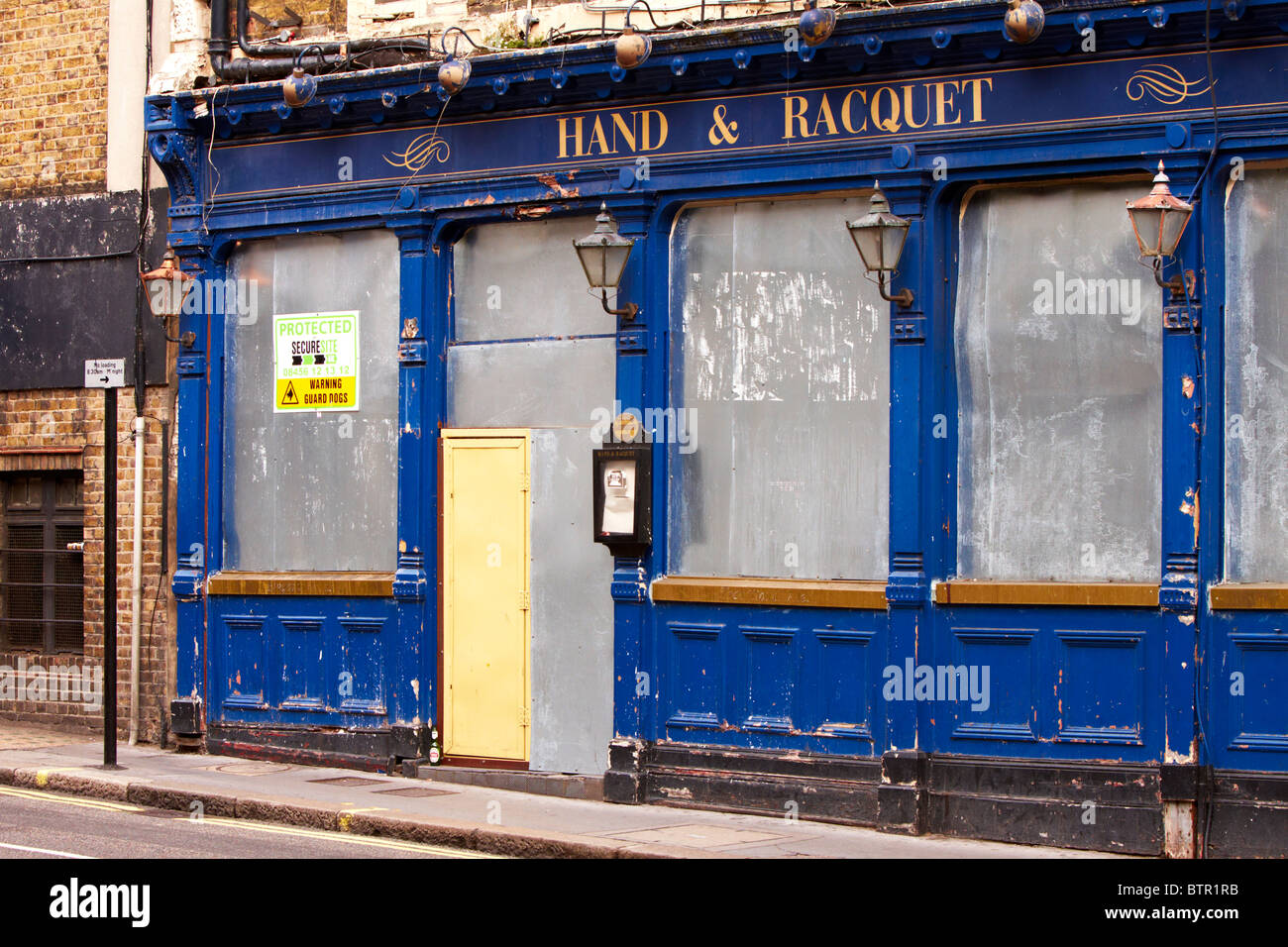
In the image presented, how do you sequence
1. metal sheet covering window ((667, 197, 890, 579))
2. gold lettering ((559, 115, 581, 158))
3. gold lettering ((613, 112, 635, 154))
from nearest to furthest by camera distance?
metal sheet covering window ((667, 197, 890, 579)), gold lettering ((613, 112, 635, 154)), gold lettering ((559, 115, 581, 158))

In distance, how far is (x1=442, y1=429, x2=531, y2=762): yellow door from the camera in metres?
12.7

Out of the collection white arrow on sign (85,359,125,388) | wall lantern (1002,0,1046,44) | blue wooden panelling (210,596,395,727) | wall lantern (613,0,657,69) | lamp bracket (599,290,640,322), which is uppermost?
wall lantern (613,0,657,69)

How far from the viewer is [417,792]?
12172 mm

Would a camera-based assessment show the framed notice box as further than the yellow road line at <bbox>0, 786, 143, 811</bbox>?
Yes

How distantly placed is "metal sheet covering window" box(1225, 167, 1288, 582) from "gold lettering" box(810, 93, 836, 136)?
2.62 metres

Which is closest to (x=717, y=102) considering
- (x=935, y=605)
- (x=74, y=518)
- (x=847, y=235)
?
(x=847, y=235)

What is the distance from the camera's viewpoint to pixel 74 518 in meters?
15.0

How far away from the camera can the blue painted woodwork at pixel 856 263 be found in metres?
10.4

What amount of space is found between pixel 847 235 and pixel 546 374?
251 centimetres

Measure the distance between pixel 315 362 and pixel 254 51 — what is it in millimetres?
2564

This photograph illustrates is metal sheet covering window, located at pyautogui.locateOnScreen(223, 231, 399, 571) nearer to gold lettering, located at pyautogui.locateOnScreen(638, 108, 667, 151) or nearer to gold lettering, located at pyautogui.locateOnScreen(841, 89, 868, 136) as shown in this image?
gold lettering, located at pyautogui.locateOnScreen(638, 108, 667, 151)

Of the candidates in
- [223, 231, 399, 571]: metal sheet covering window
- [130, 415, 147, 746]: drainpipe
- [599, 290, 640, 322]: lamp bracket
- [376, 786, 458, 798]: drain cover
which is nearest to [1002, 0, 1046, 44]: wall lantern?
[599, 290, 640, 322]: lamp bracket

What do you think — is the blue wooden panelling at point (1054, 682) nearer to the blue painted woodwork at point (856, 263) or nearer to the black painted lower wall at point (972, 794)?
the blue painted woodwork at point (856, 263)

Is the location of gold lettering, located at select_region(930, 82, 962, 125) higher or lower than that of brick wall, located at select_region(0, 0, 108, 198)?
lower
